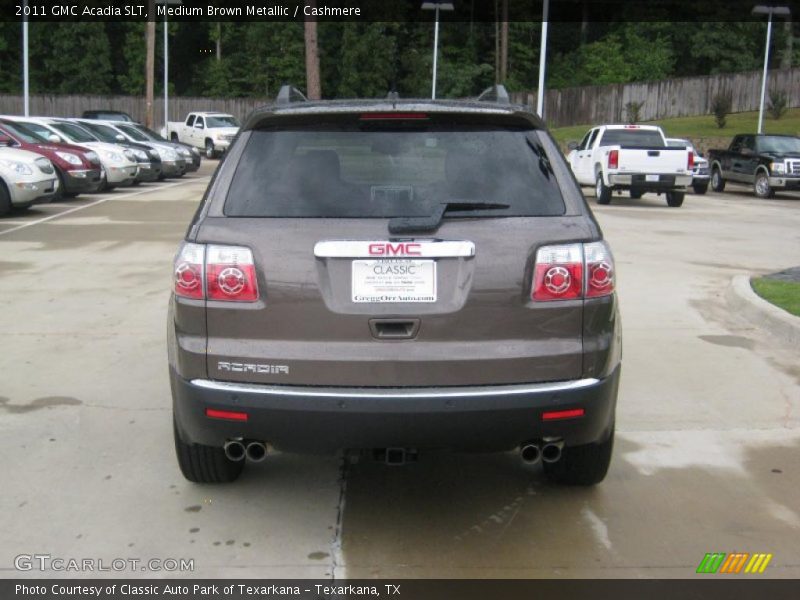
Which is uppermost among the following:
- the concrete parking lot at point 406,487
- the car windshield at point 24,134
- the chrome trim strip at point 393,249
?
the chrome trim strip at point 393,249

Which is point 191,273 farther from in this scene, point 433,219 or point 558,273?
point 558,273

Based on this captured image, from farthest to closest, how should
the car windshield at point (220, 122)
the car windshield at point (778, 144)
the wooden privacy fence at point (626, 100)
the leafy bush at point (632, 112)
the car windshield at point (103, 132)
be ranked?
the wooden privacy fence at point (626, 100)
the leafy bush at point (632, 112)
the car windshield at point (220, 122)
the car windshield at point (778, 144)
the car windshield at point (103, 132)

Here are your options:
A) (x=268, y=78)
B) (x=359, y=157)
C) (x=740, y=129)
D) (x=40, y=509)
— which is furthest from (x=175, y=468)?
(x=268, y=78)

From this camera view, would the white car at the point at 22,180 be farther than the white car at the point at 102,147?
No

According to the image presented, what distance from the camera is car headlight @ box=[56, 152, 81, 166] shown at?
18.6 metres

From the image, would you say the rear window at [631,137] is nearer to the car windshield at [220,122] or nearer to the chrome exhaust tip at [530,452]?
A: the chrome exhaust tip at [530,452]

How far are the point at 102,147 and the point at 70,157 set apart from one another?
3269mm

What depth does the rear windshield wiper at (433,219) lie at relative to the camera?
12.0ft

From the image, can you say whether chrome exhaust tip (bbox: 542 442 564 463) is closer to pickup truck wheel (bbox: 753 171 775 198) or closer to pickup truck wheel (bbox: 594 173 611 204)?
pickup truck wheel (bbox: 594 173 611 204)

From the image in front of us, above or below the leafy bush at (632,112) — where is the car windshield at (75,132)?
below

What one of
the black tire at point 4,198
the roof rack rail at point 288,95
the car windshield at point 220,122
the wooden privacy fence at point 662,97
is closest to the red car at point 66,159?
the black tire at point 4,198

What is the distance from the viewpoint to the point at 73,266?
11016 mm

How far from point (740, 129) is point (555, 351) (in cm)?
4428

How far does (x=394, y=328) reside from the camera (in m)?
3.64
